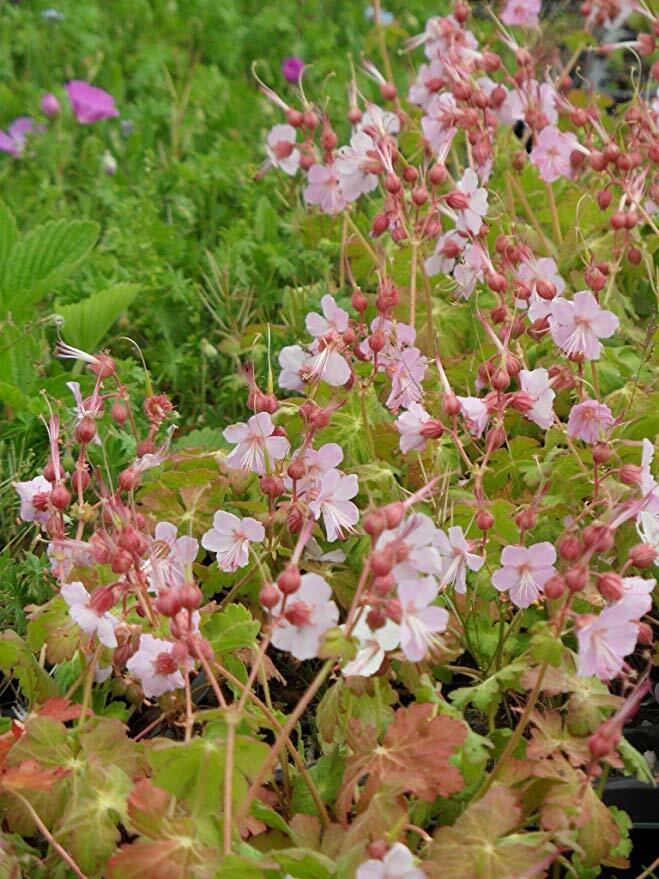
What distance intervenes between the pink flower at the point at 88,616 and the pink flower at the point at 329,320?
544mm

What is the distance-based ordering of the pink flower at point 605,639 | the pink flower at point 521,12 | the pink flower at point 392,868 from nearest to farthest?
the pink flower at point 392,868, the pink flower at point 605,639, the pink flower at point 521,12

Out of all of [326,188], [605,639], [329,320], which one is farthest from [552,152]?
[605,639]

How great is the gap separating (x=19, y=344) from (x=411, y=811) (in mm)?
1195

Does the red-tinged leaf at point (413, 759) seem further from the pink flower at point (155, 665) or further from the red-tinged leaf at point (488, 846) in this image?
the pink flower at point (155, 665)

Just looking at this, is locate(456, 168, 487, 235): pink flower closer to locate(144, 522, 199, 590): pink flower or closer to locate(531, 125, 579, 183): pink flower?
locate(531, 125, 579, 183): pink flower

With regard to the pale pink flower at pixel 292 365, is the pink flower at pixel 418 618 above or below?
above

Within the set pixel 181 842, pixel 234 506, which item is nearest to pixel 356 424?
pixel 234 506

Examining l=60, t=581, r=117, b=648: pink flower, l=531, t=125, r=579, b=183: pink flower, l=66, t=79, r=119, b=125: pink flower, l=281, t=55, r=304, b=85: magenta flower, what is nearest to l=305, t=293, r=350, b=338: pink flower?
l=60, t=581, r=117, b=648: pink flower

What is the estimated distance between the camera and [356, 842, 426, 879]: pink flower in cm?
105

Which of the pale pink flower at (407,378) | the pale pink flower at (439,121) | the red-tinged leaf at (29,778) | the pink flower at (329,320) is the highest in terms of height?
the pale pink flower at (439,121)

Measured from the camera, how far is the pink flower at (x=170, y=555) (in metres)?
1.36

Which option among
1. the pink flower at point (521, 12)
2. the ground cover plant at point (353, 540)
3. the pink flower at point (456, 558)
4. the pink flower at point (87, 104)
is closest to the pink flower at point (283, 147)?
the ground cover plant at point (353, 540)

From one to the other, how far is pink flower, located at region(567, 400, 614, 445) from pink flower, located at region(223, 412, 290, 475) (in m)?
0.35

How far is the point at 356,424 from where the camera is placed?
174 centimetres
